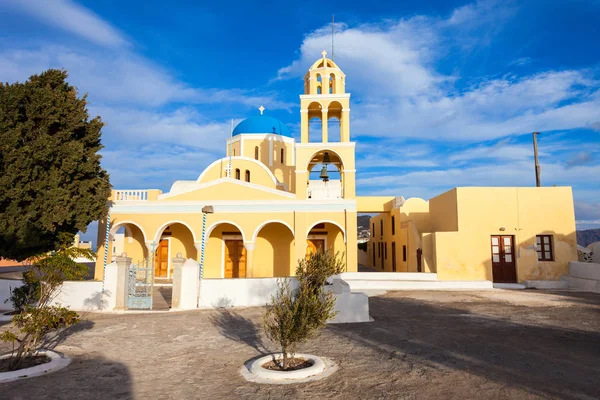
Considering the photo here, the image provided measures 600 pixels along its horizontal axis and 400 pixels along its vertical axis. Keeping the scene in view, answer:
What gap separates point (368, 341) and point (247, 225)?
1037 cm

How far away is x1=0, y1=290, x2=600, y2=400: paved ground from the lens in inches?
187

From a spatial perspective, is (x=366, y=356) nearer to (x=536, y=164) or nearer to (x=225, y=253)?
(x=225, y=253)

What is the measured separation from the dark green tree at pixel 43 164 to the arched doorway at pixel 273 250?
23.5ft

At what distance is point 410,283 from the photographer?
15.2 meters

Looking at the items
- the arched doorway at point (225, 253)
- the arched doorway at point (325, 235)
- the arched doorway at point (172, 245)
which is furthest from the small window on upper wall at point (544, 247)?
the arched doorway at point (172, 245)

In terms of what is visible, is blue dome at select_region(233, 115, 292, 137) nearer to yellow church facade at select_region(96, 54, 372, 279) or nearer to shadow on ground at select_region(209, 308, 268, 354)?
yellow church facade at select_region(96, 54, 372, 279)

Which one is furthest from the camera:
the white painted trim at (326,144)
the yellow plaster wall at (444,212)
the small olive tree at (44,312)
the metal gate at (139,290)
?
the white painted trim at (326,144)

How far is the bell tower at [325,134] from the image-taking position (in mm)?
17266

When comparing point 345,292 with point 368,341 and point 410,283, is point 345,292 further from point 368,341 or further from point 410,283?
point 410,283

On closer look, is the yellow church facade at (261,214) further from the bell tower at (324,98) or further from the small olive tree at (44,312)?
the small olive tree at (44,312)

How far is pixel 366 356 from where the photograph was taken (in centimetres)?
618

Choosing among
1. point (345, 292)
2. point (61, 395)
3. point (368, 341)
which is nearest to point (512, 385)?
point (368, 341)

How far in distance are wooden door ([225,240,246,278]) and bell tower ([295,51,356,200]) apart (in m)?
4.17

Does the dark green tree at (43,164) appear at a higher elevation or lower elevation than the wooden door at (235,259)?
higher
